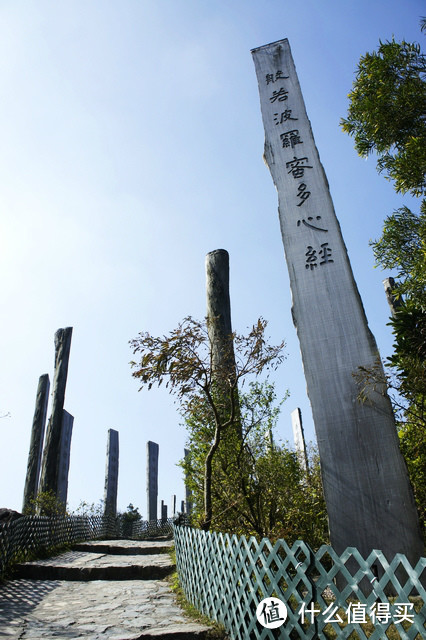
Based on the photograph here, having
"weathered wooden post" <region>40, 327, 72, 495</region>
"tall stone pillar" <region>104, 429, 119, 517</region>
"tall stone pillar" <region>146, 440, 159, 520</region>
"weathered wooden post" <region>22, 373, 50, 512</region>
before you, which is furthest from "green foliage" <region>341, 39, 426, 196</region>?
"tall stone pillar" <region>146, 440, 159, 520</region>

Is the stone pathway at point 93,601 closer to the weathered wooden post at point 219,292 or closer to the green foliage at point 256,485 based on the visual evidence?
the green foliage at point 256,485

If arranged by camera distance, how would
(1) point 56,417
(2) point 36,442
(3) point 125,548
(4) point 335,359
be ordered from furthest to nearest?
(2) point 36,442, (1) point 56,417, (3) point 125,548, (4) point 335,359

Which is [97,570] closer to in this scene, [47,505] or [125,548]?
[125,548]

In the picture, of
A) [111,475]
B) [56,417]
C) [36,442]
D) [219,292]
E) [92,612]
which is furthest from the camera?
[111,475]

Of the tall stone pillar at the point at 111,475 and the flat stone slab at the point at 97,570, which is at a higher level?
the tall stone pillar at the point at 111,475

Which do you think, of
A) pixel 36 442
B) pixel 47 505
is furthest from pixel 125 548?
pixel 36 442

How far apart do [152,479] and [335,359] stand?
13.5 meters

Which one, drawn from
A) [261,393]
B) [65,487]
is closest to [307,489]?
[261,393]

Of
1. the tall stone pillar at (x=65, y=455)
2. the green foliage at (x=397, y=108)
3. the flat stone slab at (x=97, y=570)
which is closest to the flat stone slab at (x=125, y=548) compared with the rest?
the flat stone slab at (x=97, y=570)

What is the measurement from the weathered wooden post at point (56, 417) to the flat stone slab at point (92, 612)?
3922 millimetres

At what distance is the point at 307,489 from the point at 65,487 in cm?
757

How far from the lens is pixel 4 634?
326 centimetres

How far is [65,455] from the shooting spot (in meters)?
10.9

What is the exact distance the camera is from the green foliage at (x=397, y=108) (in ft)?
16.7
